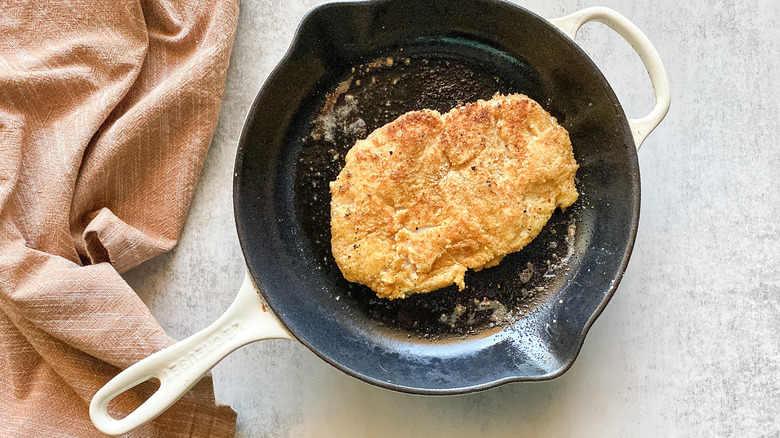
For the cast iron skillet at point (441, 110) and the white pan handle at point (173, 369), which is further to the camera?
the cast iron skillet at point (441, 110)

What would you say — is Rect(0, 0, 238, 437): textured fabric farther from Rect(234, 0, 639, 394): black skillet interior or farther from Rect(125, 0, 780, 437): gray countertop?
Rect(234, 0, 639, 394): black skillet interior

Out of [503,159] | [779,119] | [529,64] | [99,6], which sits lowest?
[779,119]

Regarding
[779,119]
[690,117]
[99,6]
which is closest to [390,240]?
[690,117]

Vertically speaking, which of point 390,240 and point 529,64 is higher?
point 529,64

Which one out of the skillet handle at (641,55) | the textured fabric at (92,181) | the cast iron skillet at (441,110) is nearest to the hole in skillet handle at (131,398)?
the textured fabric at (92,181)

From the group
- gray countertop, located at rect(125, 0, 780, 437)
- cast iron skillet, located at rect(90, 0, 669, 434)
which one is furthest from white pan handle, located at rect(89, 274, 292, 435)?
gray countertop, located at rect(125, 0, 780, 437)

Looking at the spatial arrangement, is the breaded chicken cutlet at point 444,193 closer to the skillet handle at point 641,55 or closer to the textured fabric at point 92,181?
the skillet handle at point 641,55

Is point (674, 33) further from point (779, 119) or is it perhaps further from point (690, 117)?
point (779, 119)
